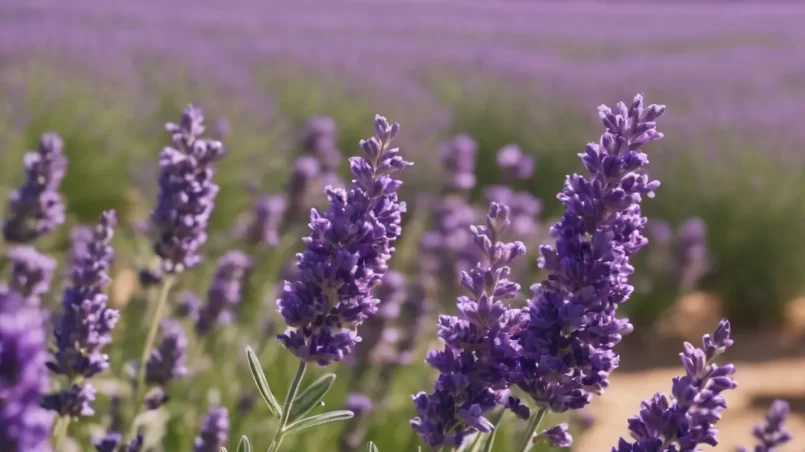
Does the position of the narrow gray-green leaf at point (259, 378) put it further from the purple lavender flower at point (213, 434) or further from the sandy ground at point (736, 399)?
the sandy ground at point (736, 399)

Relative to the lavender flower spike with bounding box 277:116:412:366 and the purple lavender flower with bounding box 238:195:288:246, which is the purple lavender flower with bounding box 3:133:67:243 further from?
the purple lavender flower with bounding box 238:195:288:246

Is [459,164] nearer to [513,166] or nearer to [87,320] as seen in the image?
[513,166]

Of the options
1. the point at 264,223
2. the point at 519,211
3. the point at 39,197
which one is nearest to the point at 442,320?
the point at 39,197

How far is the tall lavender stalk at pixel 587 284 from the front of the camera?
1.18m

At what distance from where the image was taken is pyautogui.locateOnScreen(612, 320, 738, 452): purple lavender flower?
1.14 m

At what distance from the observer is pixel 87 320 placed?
1475 millimetres

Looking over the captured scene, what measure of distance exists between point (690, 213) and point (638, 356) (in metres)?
1.08

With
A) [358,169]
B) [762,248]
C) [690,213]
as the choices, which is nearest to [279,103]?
[690,213]

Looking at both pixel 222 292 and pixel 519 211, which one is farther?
pixel 519 211

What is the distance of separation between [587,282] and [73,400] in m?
0.83

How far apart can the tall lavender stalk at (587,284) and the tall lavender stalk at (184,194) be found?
0.72 m

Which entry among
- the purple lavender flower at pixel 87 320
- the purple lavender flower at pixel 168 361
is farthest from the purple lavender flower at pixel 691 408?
the purple lavender flower at pixel 168 361

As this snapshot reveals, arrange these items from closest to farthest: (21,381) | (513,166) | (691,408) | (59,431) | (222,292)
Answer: (21,381), (691,408), (59,431), (222,292), (513,166)

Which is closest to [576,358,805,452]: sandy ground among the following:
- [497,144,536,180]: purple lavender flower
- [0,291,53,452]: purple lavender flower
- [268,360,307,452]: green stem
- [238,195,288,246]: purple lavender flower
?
[497,144,536,180]: purple lavender flower
